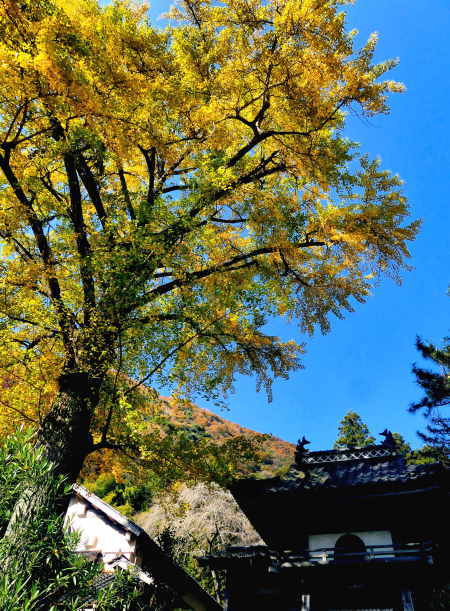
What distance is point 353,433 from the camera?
3102 cm

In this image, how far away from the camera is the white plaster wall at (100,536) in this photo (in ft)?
31.3

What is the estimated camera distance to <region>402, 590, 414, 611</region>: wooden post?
7.36 metres

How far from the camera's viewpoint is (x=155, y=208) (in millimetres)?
7621

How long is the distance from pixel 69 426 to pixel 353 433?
28.9m

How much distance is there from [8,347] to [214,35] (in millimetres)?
8292

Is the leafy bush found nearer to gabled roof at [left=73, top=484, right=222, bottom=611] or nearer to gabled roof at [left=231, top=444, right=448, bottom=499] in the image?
gabled roof at [left=231, top=444, right=448, bottom=499]

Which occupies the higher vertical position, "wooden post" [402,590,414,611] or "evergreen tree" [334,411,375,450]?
"evergreen tree" [334,411,375,450]

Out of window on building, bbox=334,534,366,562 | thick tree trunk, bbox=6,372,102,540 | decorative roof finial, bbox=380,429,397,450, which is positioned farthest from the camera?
decorative roof finial, bbox=380,429,397,450

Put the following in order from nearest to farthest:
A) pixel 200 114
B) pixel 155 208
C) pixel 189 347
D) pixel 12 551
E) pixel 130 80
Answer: pixel 12 551 < pixel 130 80 < pixel 155 208 < pixel 200 114 < pixel 189 347

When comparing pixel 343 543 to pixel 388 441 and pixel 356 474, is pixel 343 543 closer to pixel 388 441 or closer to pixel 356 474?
pixel 356 474

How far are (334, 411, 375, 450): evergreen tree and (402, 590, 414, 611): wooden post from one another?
74.4ft

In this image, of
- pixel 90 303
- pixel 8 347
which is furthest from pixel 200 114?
pixel 8 347

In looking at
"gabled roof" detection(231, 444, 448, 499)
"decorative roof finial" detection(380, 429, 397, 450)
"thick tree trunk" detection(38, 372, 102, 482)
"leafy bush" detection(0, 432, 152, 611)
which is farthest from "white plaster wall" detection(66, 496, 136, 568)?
"decorative roof finial" detection(380, 429, 397, 450)

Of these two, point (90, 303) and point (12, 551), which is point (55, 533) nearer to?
point (12, 551)
